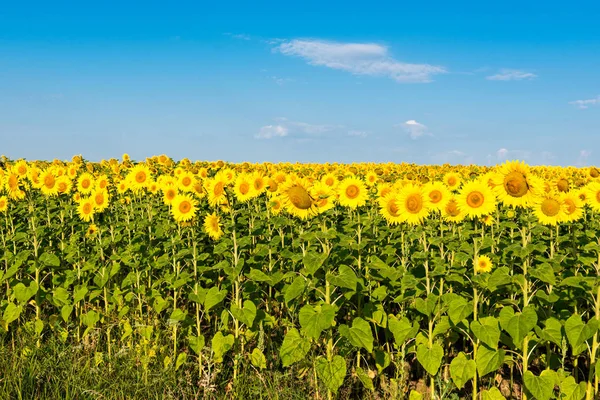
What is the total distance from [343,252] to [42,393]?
3669 millimetres

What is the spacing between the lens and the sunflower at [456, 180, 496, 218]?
5.85 meters

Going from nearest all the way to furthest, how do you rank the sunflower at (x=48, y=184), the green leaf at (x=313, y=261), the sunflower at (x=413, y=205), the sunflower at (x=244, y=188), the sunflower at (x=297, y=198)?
the green leaf at (x=313, y=261)
the sunflower at (x=297, y=198)
the sunflower at (x=413, y=205)
the sunflower at (x=244, y=188)
the sunflower at (x=48, y=184)

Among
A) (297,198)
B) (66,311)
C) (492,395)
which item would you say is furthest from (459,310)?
(66,311)

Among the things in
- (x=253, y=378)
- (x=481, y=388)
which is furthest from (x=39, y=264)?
(x=481, y=388)

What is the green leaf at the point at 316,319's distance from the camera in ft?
→ 16.2

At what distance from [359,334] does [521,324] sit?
60.3 inches

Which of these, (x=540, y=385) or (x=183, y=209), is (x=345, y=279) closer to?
(x=540, y=385)

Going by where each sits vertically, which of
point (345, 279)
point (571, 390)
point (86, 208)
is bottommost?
point (571, 390)

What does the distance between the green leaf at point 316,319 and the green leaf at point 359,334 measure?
0.97 ft

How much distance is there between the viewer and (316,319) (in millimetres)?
5055

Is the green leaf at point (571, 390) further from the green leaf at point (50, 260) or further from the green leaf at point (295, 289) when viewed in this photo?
the green leaf at point (50, 260)

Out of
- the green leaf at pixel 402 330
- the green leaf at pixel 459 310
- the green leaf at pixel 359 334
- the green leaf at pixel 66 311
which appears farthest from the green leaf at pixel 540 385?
the green leaf at pixel 66 311

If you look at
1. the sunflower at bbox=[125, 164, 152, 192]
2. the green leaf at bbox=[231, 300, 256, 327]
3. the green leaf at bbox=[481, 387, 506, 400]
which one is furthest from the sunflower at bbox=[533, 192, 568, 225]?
the sunflower at bbox=[125, 164, 152, 192]

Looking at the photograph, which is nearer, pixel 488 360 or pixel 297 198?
pixel 488 360
